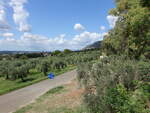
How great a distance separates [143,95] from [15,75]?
21.1 metres

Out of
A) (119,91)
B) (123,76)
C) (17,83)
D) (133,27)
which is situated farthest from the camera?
(17,83)

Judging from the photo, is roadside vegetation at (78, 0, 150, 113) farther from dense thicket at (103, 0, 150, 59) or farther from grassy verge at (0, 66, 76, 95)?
grassy verge at (0, 66, 76, 95)

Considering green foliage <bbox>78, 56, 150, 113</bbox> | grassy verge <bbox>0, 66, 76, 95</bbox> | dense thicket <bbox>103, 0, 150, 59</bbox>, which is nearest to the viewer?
green foliage <bbox>78, 56, 150, 113</bbox>

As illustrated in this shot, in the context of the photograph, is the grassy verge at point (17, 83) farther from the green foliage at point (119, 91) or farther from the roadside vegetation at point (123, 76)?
the green foliage at point (119, 91)

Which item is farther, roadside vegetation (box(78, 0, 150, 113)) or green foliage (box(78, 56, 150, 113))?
roadside vegetation (box(78, 0, 150, 113))

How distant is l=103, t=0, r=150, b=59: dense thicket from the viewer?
7488 mm

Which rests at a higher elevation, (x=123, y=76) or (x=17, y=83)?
(x=123, y=76)

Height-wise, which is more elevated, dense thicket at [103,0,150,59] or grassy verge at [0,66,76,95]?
dense thicket at [103,0,150,59]

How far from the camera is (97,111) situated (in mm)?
4344

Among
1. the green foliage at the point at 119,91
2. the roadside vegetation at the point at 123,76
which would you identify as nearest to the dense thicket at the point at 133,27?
the roadside vegetation at the point at 123,76

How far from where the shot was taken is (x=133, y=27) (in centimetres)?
823

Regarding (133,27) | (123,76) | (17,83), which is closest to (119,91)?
(123,76)

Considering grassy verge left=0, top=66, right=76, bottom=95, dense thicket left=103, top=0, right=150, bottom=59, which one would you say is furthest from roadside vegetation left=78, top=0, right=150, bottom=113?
grassy verge left=0, top=66, right=76, bottom=95

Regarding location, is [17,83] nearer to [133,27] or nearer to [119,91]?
[133,27]
